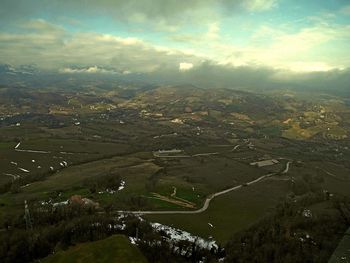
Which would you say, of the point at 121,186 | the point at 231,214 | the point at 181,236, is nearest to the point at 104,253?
the point at 181,236

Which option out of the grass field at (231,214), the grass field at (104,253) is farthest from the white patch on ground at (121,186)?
the grass field at (104,253)

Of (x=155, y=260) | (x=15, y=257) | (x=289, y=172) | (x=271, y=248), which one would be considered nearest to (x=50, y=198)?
(x=15, y=257)

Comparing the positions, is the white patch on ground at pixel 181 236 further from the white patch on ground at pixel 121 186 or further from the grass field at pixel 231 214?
the white patch on ground at pixel 121 186

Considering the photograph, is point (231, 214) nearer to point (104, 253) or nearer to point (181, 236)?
point (181, 236)

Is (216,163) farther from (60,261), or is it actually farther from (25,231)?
(60,261)

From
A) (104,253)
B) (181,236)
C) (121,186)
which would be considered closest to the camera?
(104,253)

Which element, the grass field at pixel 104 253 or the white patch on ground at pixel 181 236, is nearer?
the grass field at pixel 104 253

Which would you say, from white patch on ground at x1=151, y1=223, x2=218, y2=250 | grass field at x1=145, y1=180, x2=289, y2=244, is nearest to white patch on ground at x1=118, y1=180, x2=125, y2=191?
grass field at x1=145, y1=180, x2=289, y2=244

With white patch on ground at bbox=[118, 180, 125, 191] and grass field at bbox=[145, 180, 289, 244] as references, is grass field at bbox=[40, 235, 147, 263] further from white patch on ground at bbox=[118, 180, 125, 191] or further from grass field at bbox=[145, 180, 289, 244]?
white patch on ground at bbox=[118, 180, 125, 191]
